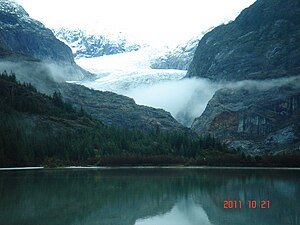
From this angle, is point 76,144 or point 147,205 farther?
point 76,144

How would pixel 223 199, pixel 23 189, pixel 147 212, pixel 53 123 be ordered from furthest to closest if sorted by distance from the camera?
pixel 53 123
pixel 23 189
pixel 223 199
pixel 147 212

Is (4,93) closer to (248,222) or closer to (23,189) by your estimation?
(23,189)

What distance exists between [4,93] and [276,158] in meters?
112

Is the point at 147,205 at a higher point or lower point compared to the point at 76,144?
lower

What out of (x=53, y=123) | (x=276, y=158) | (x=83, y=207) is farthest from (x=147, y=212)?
(x=53, y=123)

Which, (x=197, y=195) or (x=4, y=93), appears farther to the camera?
(x=4, y=93)

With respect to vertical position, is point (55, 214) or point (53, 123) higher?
point (53, 123)

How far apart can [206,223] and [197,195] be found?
19.2 m

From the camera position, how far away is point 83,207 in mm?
44062

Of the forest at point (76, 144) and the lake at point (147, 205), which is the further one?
the forest at point (76, 144)

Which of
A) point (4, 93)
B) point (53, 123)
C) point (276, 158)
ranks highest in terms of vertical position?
point (4, 93)

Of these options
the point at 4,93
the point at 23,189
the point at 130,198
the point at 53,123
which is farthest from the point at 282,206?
the point at 4,93

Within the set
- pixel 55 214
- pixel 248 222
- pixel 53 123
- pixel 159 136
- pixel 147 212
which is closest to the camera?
pixel 248 222

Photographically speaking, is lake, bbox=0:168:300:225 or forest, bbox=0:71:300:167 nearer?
lake, bbox=0:168:300:225
